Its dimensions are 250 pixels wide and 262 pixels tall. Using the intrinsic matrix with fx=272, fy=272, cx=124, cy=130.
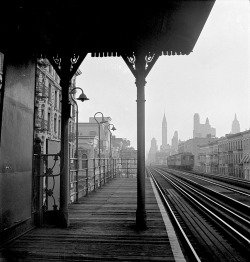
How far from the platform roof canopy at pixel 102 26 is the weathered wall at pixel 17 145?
0.59 metres

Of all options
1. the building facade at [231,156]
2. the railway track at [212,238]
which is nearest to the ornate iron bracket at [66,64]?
the railway track at [212,238]

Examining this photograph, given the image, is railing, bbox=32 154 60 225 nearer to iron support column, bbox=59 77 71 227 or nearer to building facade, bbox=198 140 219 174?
iron support column, bbox=59 77 71 227

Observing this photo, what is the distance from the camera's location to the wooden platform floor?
4.68 meters

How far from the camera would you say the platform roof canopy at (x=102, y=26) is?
202 inches

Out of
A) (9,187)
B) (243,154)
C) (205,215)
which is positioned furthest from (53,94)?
(243,154)

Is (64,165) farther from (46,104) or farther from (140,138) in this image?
(46,104)

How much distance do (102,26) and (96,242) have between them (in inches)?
182

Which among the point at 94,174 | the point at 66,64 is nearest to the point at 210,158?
the point at 94,174

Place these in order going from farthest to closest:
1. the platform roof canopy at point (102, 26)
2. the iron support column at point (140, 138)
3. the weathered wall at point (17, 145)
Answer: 1. the iron support column at point (140, 138)
2. the weathered wall at point (17, 145)
3. the platform roof canopy at point (102, 26)

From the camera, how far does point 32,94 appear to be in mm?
6426

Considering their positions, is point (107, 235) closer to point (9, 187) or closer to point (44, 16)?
point (9, 187)

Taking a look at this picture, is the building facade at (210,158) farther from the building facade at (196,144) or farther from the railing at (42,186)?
the railing at (42,186)

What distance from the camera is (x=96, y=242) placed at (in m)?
5.42

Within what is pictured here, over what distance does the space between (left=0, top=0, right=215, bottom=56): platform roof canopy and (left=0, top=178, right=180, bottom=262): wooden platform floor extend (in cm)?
385
